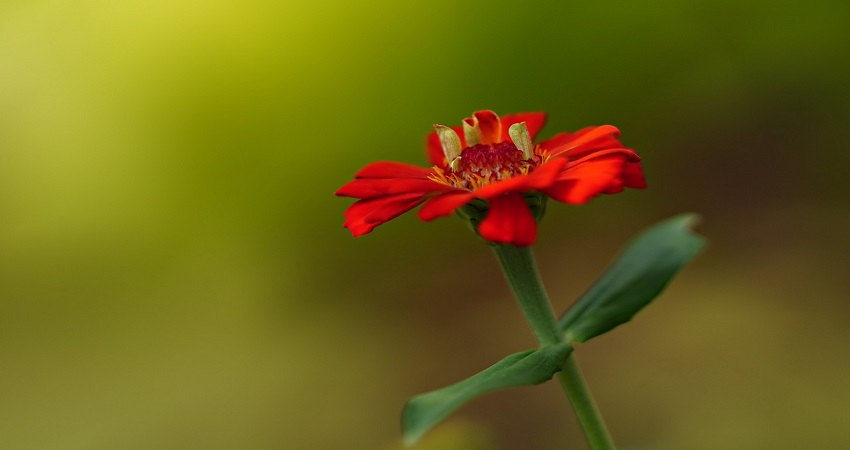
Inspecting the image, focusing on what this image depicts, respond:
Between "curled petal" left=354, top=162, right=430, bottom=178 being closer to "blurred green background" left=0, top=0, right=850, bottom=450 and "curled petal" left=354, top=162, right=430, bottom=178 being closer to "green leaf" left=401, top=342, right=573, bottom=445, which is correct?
"green leaf" left=401, top=342, right=573, bottom=445

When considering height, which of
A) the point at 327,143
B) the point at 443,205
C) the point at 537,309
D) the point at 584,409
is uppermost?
the point at 327,143

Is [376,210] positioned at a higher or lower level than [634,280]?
higher

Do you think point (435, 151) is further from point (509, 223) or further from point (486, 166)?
point (509, 223)

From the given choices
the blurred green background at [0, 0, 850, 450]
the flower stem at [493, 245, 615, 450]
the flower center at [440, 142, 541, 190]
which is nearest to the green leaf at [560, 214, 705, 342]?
the flower stem at [493, 245, 615, 450]

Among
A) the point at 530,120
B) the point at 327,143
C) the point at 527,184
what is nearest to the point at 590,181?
the point at 527,184

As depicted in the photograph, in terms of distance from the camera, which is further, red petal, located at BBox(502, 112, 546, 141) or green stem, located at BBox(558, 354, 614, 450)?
red petal, located at BBox(502, 112, 546, 141)

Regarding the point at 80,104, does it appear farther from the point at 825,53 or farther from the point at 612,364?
the point at 825,53

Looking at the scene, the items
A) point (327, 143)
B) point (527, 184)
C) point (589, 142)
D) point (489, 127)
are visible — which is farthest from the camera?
point (327, 143)
